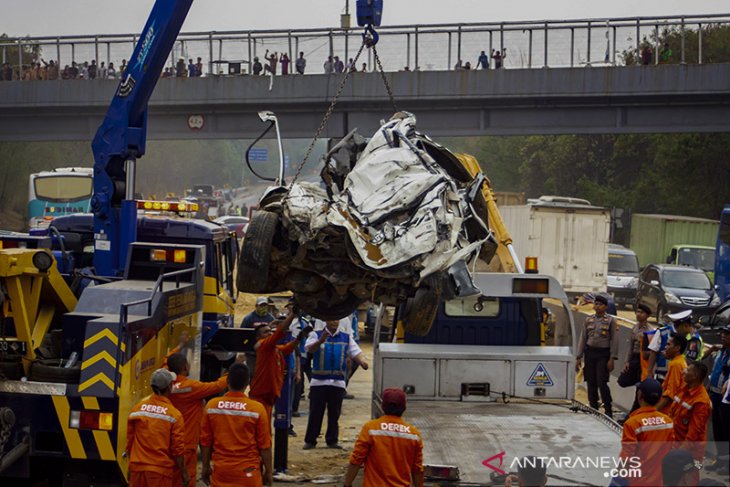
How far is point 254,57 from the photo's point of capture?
119 ft

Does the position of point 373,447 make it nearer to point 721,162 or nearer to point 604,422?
point 604,422

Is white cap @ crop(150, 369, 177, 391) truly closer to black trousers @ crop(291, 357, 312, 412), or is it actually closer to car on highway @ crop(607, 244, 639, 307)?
black trousers @ crop(291, 357, 312, 412)

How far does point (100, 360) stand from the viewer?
9422mm

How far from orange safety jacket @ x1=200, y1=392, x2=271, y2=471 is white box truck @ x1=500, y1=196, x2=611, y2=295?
23.4 m

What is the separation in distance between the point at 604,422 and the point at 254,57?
27.1 m

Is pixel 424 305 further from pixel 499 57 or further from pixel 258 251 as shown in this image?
pixel 499 57

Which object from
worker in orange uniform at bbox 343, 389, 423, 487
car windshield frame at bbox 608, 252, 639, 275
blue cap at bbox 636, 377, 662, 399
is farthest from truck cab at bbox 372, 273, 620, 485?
car windshield frame at bbox 608, 252, 639, 275

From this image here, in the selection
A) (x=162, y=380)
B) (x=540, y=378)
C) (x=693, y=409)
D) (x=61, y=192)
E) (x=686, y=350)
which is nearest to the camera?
(x=162, y=380)

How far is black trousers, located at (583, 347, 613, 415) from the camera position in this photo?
15125 mm

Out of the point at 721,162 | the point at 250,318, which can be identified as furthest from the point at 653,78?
the point at 250,318

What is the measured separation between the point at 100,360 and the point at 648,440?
14.6 feet

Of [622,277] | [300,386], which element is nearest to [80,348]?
[300,386]

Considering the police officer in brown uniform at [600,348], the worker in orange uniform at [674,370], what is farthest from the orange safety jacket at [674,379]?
the police officer in brown uniform at [600,348]

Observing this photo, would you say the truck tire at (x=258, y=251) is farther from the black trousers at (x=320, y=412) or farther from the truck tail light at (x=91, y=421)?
the black trousers at (x=320, y=412)
